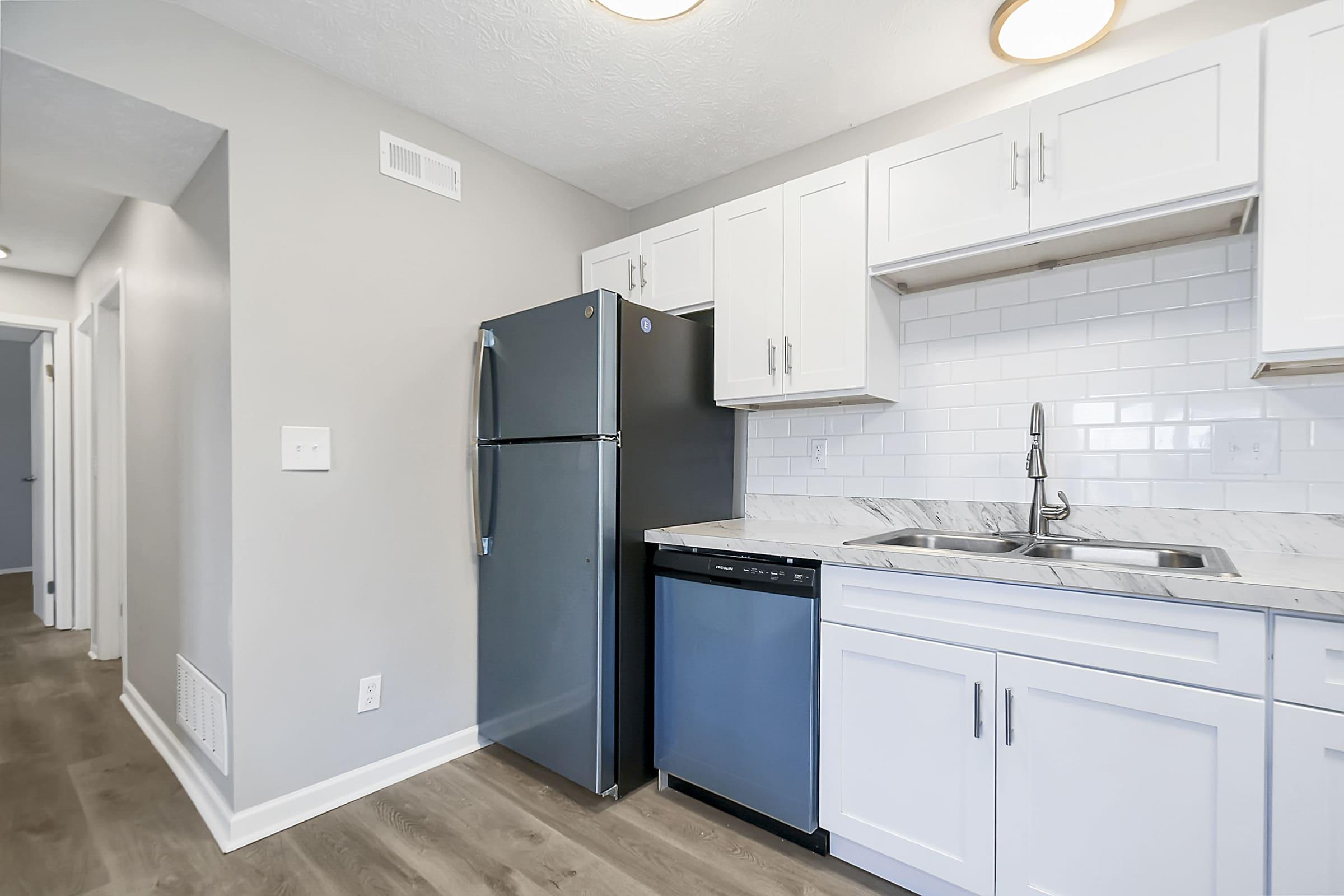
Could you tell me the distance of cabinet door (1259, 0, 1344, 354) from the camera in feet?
4.50

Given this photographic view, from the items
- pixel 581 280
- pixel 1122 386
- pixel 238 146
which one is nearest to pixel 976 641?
pixel 1122 386

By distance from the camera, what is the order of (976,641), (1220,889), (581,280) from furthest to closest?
(581,280)
(976,641)
(1220,889)

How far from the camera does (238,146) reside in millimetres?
1917

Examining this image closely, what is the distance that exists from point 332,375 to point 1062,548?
7.88 ft

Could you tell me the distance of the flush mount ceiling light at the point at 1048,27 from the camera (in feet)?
5.74

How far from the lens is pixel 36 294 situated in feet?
12.5

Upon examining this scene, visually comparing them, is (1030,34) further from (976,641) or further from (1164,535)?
(976,641)

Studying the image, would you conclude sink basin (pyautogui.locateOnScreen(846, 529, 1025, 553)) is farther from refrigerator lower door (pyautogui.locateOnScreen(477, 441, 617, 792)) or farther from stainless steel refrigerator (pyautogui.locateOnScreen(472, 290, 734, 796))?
refrigerator lower door (pyautogui.locateOnScreen(477, 441, 617, 792))

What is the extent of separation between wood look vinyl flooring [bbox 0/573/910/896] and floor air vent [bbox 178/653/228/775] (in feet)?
0.71

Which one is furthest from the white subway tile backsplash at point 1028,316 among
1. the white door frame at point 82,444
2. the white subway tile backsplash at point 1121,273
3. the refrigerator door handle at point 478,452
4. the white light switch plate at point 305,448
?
the white door frame at point 82,444

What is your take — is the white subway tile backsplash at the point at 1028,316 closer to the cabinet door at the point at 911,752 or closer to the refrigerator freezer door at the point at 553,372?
the cabinet door at the point at 911,752

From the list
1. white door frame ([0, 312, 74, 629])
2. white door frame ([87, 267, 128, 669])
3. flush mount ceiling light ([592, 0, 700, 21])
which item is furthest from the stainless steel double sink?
white door frame ([0, 312, 74, 629])

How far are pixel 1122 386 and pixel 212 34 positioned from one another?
2.95m

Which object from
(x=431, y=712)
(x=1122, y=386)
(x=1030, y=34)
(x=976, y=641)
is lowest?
(x=431, y=712)
